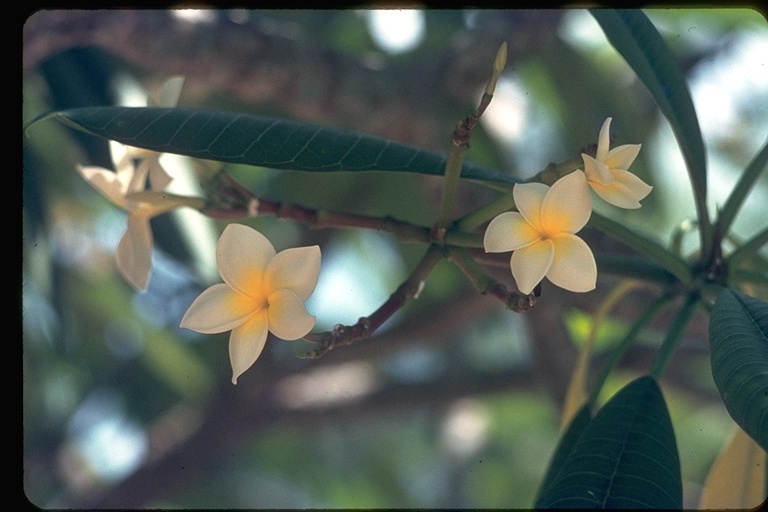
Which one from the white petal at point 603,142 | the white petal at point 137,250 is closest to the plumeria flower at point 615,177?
the white petal at point 603,142

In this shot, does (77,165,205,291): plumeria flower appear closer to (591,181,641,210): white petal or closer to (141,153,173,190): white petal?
(141,153,173,190): white petal

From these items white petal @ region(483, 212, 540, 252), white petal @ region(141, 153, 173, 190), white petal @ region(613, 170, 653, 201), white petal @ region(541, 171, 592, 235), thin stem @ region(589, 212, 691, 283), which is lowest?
white petal @ region(141, 153, 173, 190)

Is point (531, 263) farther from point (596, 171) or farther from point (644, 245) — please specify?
point (644, 245)

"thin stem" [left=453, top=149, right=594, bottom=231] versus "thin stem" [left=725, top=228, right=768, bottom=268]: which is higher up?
"thin stem" [left=725, top=228, right=768, bottom=268]

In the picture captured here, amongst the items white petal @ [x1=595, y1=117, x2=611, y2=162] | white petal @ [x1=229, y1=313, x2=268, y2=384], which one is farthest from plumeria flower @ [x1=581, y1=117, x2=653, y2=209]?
white petal @ [x1=229, y1=313, x2=268, y2=384]

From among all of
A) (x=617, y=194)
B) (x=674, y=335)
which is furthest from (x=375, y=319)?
(x=674, y=335)

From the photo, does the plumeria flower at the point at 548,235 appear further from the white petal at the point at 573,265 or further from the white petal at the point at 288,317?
the white petal at the point at 288,317
